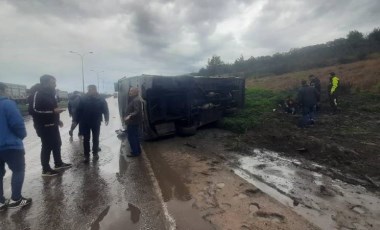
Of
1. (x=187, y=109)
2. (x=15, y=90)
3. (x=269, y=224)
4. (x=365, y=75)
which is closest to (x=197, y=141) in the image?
(x=187, y=109)

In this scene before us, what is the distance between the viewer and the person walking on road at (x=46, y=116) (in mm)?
6004

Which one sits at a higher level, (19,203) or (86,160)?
(86,160)

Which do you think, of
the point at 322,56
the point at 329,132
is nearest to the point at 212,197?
the point at 329,132

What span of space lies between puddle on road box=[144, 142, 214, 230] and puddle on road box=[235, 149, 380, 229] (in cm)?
125

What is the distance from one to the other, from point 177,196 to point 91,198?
54.2 inches

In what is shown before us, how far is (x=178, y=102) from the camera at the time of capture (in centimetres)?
957

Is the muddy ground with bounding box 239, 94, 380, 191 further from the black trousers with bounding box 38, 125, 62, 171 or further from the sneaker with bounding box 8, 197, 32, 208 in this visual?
the sneaker with bounding box 8, 197, 32, 208

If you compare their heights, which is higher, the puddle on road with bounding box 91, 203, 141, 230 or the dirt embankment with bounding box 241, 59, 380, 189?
the dirt embankment with bounding box 241, 59, 380, 189

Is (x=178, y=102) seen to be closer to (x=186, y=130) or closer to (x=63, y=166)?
(x=186, y=130)

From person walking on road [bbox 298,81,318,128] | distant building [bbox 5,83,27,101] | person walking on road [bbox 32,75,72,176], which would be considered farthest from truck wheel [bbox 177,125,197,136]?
distant building [bbox 5,83,27,101]

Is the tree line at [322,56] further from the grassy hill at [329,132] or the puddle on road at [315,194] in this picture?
the puddle on road at [315,194]

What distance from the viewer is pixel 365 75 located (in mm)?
19688

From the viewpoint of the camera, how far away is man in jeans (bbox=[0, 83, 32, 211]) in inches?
177

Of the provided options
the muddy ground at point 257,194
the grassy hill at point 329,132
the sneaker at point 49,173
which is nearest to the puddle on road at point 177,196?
the muddy ground at point 257,194
